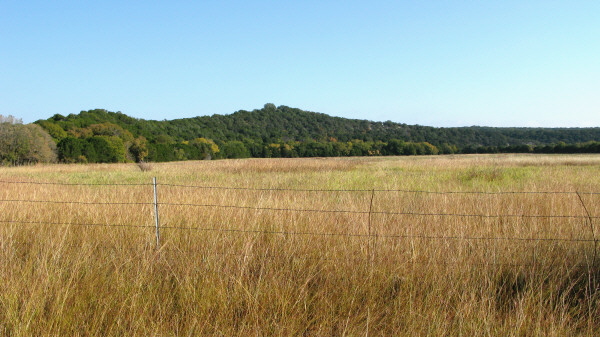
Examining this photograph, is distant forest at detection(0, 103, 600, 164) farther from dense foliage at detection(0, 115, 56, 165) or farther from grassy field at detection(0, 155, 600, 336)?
grassy field at detection(0, 155, 600, 336)

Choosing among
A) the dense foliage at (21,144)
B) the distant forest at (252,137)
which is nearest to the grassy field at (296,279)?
the dense foliage at (21,144)

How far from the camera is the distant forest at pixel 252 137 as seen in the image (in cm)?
4134

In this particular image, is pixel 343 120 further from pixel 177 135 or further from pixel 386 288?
pixel 386 288

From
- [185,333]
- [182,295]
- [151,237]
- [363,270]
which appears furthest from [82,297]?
[363,270]

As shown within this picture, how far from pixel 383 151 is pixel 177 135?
129 feet

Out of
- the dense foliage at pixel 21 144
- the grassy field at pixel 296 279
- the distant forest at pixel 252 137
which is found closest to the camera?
the grassy field at pixel 296 279

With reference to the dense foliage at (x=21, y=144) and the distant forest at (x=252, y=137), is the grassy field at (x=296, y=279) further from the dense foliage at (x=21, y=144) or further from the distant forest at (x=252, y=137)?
the distant forest at (x=252, y=137)

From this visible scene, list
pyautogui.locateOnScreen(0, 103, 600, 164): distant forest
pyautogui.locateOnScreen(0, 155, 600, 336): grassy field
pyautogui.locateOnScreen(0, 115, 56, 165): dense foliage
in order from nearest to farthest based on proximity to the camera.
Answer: pyautogui.locateOnScreen(0, 155, 600, 336): grassy field
pyautogui.locateOnScreen(0, 115, 56, 165): dense foliage
pyautogui.locateOnScreen(0, 103, 600, 164): distant forest

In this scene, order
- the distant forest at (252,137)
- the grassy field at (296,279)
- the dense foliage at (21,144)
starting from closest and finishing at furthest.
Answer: the grassy field at (296,279) < the dense foliage at (21,144) < the distant forest at (252,137)

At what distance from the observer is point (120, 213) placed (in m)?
5.73

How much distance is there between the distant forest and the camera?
41344 millimetres

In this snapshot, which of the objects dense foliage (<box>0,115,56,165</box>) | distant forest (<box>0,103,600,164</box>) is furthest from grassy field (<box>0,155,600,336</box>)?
distant forest (<box>0,103,600,164</box>)

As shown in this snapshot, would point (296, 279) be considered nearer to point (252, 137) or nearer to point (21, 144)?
point (21, 144)

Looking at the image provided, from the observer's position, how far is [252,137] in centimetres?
9325
